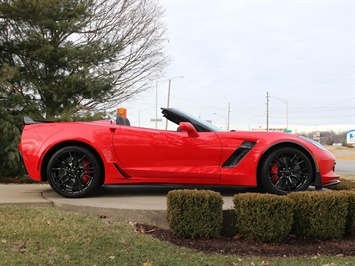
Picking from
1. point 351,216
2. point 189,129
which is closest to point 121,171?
point 189,129

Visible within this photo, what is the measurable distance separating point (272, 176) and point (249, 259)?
5.56 feet

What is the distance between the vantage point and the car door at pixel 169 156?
485 centimetres

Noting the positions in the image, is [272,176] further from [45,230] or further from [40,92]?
[40,92]

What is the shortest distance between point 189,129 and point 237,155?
725 millimetres

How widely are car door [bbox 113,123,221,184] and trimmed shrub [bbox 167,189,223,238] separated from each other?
890 mm

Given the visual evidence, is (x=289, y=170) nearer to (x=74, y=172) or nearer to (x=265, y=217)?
(x=265, y=217)

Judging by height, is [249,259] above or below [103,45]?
below

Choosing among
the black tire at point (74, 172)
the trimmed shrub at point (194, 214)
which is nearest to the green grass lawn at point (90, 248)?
the trimmed shrub at point (194, 214)

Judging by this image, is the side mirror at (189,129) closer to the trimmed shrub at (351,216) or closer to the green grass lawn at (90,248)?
the green grass lawn at (90,248)

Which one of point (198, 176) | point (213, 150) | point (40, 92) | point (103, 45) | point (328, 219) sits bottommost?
point (328, 219)

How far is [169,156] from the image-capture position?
4855 mm

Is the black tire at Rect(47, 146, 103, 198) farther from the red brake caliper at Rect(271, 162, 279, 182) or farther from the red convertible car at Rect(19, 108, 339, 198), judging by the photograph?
the red brake caliper at Rect(271, 162, 279, 182)

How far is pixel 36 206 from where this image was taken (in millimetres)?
4578

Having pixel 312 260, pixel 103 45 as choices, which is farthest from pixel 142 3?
pixel 312 260
